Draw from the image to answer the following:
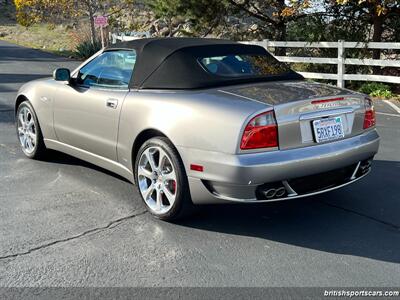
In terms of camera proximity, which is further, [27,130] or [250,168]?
[27,130]

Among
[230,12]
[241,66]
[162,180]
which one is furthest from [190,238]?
[230,12]

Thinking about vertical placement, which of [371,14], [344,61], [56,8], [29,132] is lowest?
[29,132]

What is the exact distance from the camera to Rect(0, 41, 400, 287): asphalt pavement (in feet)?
10.8

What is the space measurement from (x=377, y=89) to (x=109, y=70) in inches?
332

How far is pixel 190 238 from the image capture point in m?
3.88

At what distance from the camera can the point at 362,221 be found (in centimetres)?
418

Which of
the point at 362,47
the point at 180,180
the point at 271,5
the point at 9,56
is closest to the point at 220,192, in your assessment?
the point at 180,180

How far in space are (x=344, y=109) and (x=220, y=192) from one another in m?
1.26

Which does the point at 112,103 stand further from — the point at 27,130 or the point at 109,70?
the point at 27,130

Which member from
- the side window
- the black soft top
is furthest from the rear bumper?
the side window

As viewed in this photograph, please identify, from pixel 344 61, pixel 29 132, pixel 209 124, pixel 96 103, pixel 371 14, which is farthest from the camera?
pixel 371 14

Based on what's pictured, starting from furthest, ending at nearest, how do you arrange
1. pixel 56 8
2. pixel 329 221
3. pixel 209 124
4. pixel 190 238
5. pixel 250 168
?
pixel 56 8
pixel 329 221
pixel 190 238
pixel 209 124
pixel 250 168

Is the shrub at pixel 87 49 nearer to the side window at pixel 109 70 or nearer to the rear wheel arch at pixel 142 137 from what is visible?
the side window at pixel 109 70

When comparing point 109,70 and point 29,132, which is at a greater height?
point 109,70
